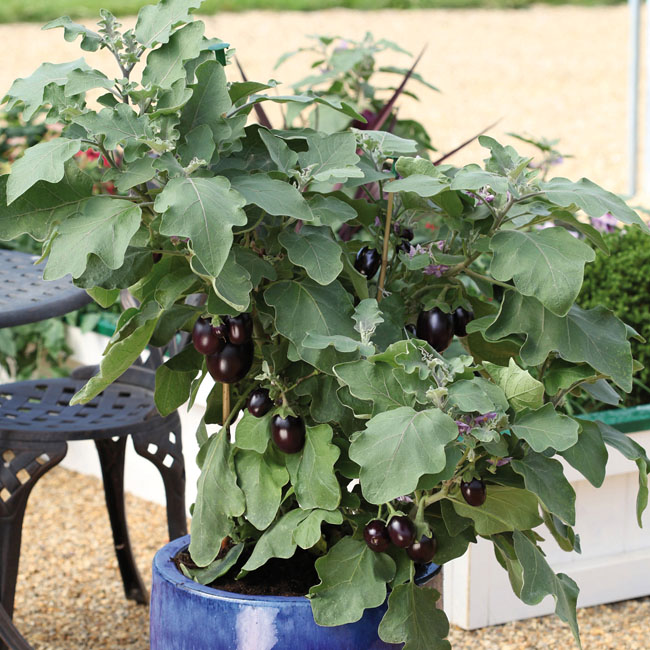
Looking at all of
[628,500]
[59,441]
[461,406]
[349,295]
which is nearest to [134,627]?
[59,441]

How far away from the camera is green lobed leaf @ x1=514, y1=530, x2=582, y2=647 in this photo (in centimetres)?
130

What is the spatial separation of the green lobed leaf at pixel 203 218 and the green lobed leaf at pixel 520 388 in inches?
15.8

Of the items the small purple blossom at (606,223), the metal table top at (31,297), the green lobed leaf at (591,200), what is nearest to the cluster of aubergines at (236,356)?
the green lobed leaf at (591,200)

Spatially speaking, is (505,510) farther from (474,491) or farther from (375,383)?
(375,383)

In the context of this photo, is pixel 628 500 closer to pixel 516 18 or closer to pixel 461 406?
pixel 461 406

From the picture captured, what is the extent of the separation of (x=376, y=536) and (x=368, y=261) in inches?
15.5

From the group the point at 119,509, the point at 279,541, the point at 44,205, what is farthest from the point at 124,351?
the point at 119,509

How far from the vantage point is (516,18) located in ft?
51.2

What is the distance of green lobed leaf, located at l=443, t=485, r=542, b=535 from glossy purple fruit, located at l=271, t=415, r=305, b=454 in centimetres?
22

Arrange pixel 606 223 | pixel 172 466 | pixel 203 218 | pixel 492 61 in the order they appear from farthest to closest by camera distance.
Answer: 1. pixel 492 61
2. pixel 606 223
3. pixel 172 466
4. pixel 203 218

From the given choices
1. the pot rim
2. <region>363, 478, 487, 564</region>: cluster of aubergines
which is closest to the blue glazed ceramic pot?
the pot rim

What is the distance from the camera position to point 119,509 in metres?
2.48

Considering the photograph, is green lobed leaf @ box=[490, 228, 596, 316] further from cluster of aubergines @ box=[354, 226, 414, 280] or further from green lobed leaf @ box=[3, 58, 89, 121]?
green lobed leaf @ box=[3, 58, 89, 121]

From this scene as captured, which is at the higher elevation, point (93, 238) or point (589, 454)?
point (93, 238)
